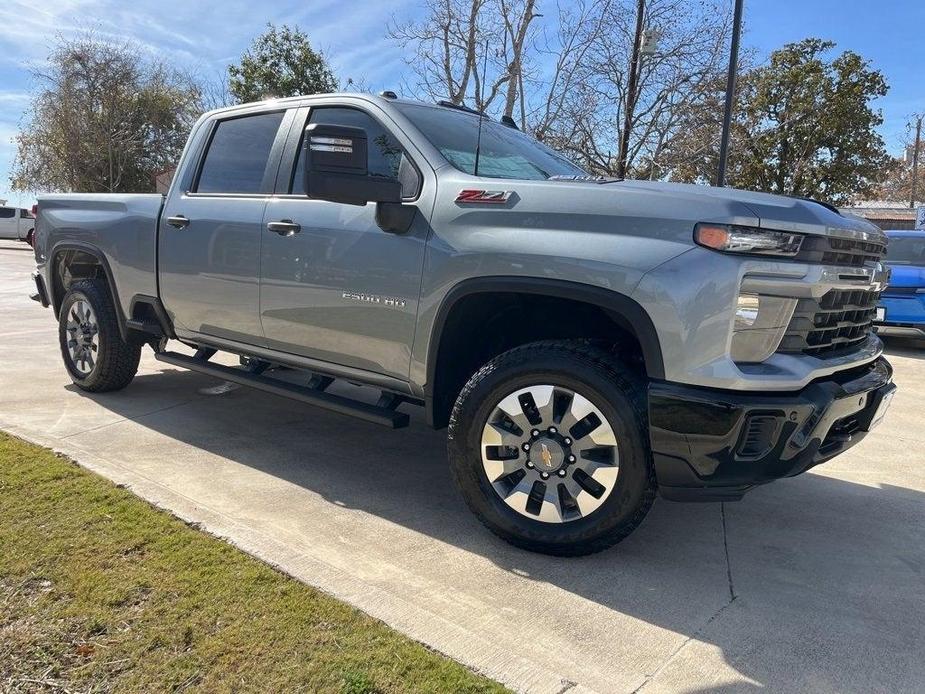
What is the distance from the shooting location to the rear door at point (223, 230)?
161 inches

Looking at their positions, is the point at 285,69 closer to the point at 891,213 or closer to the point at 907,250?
the point at 907,250

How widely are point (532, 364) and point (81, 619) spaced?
1.88 metres

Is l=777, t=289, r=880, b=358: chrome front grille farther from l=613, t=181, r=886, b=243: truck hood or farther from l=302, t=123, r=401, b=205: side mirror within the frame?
l=302, t=123, r=401, b=205: side mirror

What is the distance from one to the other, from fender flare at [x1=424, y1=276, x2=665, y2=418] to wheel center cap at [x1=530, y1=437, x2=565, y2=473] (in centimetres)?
50

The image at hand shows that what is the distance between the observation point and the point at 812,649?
2473 mm

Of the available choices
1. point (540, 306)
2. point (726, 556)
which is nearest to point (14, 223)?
point (540, 306)

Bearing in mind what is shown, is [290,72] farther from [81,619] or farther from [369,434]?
[81,619]

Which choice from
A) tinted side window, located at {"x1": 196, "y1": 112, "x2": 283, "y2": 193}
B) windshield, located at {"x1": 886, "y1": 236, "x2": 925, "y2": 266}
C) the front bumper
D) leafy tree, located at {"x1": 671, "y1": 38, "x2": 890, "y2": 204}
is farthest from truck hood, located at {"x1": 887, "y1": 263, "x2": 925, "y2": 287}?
leafy tree, located at {"x1": 671, "y1": 38, "x2": 890, "y2": 204}

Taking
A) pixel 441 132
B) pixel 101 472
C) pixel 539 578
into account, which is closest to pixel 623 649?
pixel 539 578

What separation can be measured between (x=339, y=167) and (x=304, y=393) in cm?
131

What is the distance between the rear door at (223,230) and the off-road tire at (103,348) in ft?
2.52

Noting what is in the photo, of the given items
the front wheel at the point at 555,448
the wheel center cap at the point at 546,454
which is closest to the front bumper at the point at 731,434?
the front wheel at the point at 555,448

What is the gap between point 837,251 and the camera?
2760 millimetres

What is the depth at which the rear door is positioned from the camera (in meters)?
4.10
